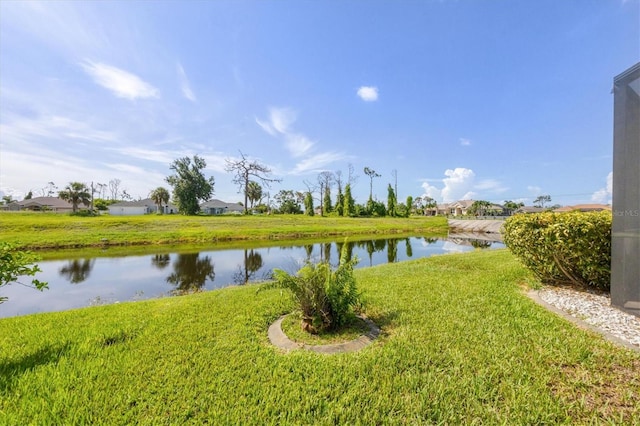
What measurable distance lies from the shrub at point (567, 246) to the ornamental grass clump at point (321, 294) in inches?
156

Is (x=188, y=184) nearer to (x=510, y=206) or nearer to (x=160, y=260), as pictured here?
(x=160, y=260)

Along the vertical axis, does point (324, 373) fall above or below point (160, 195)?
below

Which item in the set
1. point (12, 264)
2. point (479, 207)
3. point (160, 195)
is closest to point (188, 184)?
point (160, 195)

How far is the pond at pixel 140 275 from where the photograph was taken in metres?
Answer: 7.03

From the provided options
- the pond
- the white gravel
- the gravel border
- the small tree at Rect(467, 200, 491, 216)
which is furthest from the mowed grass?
the small tree at Rect(467, 200, 491, 216)

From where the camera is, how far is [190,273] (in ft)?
34.0

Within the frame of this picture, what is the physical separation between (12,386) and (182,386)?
1.56 m

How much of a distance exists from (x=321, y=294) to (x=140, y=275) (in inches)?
389

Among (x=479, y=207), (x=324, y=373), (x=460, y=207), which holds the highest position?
(x=460, y=207)

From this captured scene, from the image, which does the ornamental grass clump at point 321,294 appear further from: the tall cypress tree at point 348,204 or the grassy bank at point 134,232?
the tall cypress tree at point 348,204

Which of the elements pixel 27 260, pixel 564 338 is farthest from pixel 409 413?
pixel 27 260

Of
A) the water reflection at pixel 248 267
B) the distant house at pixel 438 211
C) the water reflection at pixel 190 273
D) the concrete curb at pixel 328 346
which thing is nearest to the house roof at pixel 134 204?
the water reflection at pixel 190 273

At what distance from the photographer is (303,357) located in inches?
108

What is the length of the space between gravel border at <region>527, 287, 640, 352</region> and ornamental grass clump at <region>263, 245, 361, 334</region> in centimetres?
307
